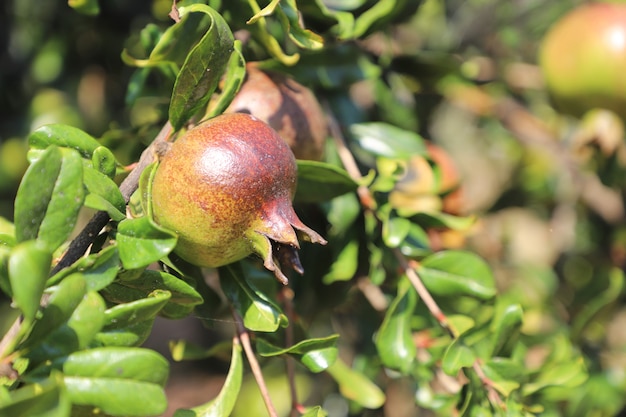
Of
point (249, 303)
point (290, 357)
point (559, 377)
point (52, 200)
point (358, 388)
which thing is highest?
point (52, 200)

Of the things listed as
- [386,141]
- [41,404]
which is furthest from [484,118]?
[41,404]

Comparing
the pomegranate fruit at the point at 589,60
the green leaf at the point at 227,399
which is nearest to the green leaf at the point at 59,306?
the green leaf at the point at 227,399

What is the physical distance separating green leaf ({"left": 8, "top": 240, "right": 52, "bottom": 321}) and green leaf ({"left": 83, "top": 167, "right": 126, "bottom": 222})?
0.12m

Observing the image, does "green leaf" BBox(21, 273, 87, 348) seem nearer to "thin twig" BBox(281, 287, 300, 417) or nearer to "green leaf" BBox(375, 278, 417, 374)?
"thin twig" BBox(281, 287, 300, 417)

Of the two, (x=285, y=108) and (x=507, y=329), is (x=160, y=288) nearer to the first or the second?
(x=285, y=108)

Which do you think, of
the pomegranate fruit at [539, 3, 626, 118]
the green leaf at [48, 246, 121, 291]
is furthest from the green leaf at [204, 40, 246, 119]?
the pomegranate fruit at [539, 3, 626, 118]

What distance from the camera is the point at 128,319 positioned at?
71 centimetres

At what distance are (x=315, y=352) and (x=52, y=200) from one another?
1.29 feet

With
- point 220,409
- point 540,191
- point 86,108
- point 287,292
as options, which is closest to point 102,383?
point 220,409

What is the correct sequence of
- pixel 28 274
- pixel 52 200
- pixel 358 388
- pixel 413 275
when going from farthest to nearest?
pixel 358 388
pixel 413 275
pixel 52 200
pixel 28 274

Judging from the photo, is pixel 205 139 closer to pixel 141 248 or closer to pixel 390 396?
pixel 141 248

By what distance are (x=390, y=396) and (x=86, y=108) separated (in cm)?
115

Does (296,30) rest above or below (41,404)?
above

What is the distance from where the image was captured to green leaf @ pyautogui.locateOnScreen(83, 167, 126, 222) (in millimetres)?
705
